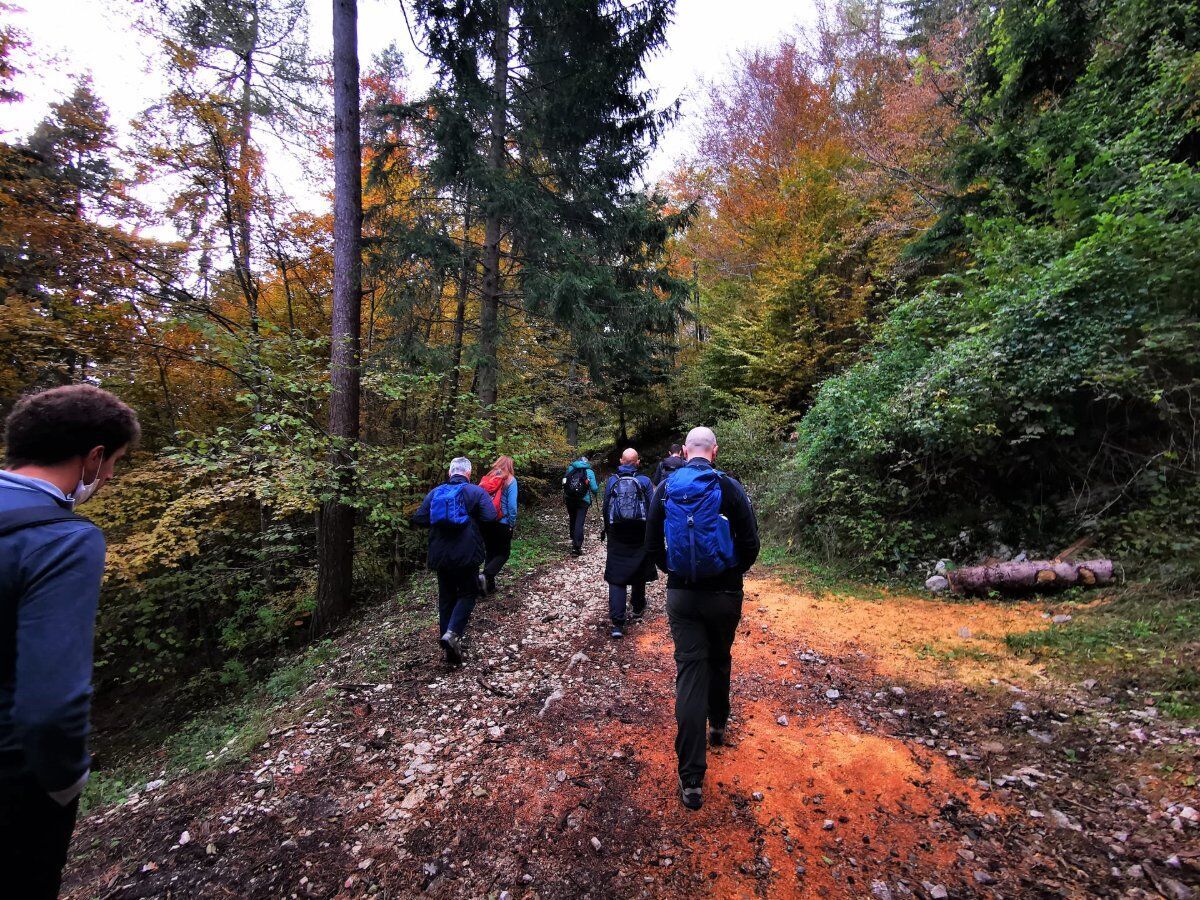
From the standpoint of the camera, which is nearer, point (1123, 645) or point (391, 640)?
point (1123, 645)

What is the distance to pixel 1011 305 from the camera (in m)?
5.90

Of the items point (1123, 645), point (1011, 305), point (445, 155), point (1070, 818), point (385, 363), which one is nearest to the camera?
point (1070, 818)

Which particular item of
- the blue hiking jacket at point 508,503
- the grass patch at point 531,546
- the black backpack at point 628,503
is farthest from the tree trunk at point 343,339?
the black backpack at point 628,503

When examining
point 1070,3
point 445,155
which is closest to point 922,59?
point 1070,3

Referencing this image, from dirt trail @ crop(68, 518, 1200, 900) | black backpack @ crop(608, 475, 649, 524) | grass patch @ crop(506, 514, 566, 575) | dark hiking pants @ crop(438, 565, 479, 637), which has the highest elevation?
black backpack @ crop(608, 475, 649, 524)

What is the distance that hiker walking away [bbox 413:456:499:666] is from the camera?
4598 mm

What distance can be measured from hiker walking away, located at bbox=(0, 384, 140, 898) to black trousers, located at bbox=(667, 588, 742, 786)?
8.23 feet

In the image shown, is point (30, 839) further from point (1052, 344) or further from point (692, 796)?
point (1052, 344)

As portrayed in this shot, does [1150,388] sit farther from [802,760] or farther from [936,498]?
[802,760]

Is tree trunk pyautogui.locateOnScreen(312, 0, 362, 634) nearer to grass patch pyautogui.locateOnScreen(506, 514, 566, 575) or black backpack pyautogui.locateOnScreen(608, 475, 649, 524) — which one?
grass patch pyautogui.locateOnScreen(506, 514, 566, 575)

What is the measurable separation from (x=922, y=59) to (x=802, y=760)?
12.8 m

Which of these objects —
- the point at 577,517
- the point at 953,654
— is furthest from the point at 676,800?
the point at 577,517

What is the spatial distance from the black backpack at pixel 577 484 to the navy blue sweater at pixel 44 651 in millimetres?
7527

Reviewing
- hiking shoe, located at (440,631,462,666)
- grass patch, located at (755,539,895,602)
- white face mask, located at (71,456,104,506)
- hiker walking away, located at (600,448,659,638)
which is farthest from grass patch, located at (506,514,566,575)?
white face mask, located at (71,456,104,506)
